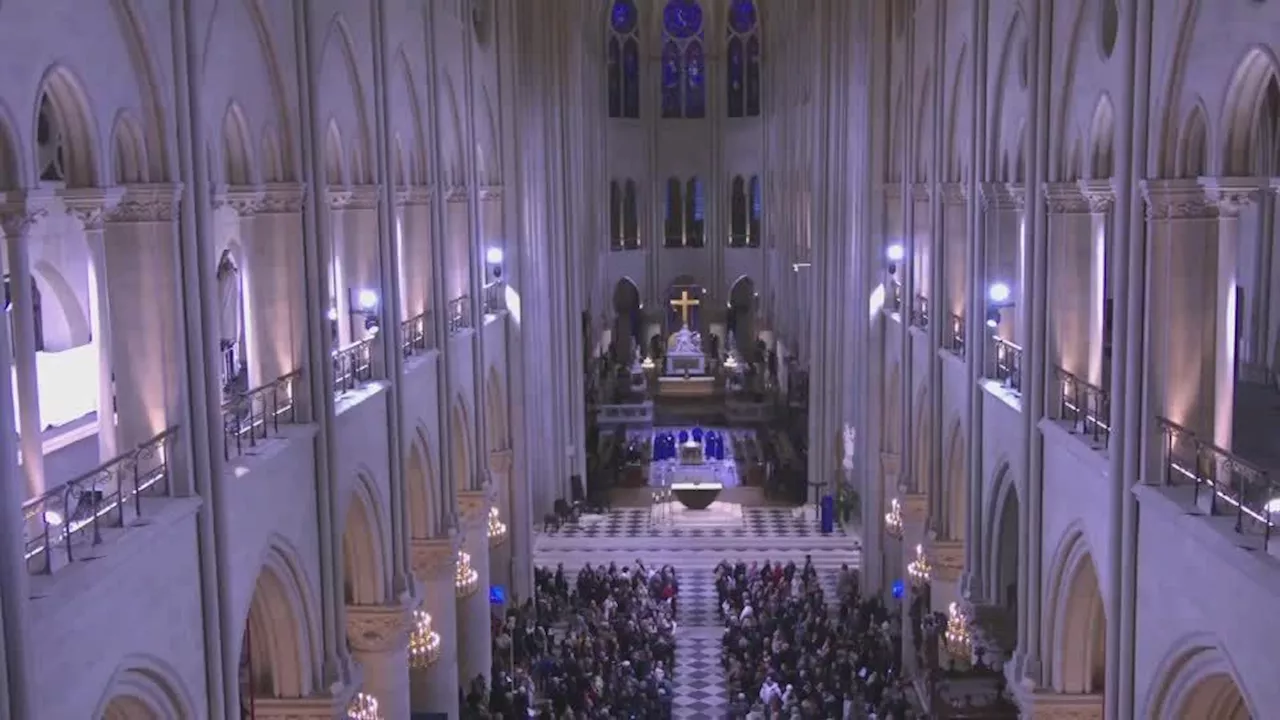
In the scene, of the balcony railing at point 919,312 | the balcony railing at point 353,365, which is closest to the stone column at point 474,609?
the balcony railing at point 353,365

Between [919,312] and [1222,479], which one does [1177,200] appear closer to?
[1222,479]

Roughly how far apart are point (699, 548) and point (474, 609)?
399 inches

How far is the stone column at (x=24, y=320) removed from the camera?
10180 millimetres

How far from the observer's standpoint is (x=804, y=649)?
25.7 meters

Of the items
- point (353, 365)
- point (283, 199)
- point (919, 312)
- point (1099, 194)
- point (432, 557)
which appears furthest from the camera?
point (919, 312)

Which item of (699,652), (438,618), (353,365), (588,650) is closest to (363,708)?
(353,365)

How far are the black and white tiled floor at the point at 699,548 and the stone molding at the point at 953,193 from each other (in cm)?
1114

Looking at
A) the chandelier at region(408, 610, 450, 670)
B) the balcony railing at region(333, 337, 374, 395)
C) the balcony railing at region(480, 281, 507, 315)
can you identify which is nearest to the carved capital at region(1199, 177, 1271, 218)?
the balcony railing at region(333, 337, 374, 395)

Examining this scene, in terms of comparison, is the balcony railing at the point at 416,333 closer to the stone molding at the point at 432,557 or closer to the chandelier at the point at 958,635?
the stone molding at the point at 432,557

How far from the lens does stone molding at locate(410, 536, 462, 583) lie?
2264cm

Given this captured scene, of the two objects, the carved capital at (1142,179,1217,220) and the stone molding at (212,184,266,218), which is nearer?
the carved capital at (1142,179,1217,220)

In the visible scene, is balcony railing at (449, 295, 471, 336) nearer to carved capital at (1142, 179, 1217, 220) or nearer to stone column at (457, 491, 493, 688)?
stone column at (457, 491, 493, 688)

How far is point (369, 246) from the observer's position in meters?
19.4

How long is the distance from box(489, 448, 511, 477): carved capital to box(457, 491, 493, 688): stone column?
4.13 m
